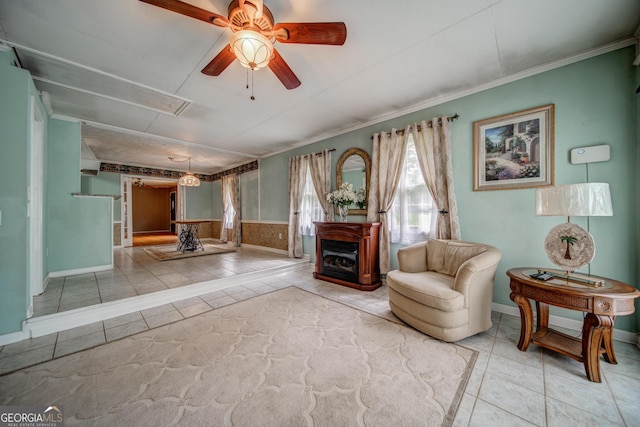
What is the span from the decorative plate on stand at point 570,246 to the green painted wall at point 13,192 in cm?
469

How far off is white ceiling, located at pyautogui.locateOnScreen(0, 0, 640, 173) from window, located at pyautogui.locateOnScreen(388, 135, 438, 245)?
2.82 feet

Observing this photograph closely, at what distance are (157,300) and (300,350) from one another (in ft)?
7.00

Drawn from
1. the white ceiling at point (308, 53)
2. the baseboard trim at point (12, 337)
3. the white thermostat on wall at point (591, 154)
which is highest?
the white ceiling at point (308, 53)

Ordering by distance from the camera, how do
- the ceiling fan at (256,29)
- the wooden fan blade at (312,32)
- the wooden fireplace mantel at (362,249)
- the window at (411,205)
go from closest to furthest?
the ceiling fan at (256,29) → the wooden fan blade at (312,32) → the window at (411,205) → the wooden fireplace mantel at (362,249)

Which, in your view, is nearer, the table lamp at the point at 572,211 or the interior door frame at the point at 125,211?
the table lamp at the point at 572,211

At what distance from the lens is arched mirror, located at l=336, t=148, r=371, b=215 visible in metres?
4.00

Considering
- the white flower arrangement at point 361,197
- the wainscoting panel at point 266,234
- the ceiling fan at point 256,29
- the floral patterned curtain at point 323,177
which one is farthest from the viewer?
the wainscoting panel at point 266,234

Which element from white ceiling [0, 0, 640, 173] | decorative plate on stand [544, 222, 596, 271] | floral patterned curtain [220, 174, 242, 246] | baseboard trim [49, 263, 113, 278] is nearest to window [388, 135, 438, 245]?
white ceiling [0, 0, 640, 173]

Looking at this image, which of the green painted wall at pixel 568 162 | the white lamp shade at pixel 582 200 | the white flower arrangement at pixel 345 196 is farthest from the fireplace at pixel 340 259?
the white lamp shade at pixel 582 200

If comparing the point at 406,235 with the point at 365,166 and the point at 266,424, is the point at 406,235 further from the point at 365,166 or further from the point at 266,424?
the point at 266,424

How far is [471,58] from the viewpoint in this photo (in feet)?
7.77

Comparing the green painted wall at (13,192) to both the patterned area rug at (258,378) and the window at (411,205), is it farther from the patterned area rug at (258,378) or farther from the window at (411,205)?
the window at (411,205)

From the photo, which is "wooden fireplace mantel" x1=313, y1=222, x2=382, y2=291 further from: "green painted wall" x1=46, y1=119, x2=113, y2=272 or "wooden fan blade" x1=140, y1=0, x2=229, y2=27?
"green painted wall" x1=46, y1=119, x2=113, y2=272

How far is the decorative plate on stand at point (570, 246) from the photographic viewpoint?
1814 millimetres
